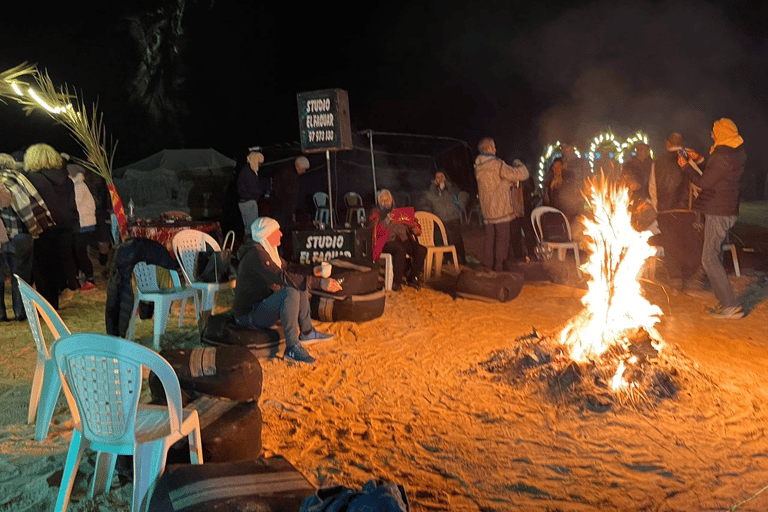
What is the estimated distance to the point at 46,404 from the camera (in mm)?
3805

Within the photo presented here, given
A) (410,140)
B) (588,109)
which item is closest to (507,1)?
(588,109)

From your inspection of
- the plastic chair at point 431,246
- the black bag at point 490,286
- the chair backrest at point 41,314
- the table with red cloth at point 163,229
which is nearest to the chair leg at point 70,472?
the chair backrest at point 41,314

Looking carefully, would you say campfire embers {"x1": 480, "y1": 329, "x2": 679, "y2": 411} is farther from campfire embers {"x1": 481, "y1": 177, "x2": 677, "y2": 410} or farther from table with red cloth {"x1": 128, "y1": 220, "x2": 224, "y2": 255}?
table with red cloth {"x1": 128, "y1": 220, "x2": 224, "y2": 255}

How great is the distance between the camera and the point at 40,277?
276 inches

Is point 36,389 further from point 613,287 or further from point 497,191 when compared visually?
point 497,191

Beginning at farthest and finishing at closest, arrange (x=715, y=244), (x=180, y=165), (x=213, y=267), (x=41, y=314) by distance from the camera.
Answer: (x=180, y=165) < (x=715, y=244) < (x=213, y=267) < (x=41, y=314)

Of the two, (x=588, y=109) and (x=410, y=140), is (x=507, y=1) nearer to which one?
(x=588, y=109)

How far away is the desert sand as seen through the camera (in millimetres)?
3225

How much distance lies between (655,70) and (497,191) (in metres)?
13.0

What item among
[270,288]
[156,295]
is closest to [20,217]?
[156,295]

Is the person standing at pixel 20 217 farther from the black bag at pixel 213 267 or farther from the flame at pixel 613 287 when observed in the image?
the flame at pixel 613 287

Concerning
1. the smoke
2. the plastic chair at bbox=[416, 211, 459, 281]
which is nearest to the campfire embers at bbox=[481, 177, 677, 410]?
the plastic chair at bbox=[416, 211, 459, 281]

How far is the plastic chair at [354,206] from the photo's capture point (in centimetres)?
1408

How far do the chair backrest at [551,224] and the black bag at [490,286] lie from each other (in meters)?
1.51
